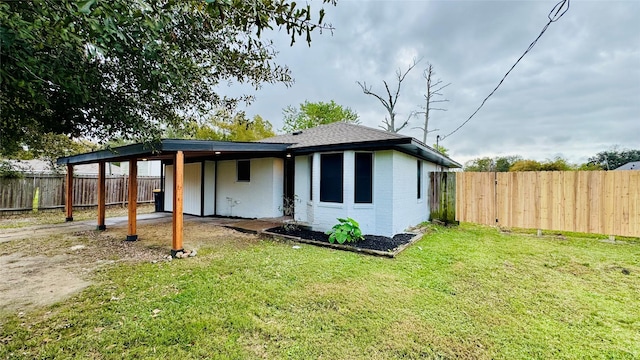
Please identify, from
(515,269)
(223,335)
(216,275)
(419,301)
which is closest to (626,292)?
(515,269)

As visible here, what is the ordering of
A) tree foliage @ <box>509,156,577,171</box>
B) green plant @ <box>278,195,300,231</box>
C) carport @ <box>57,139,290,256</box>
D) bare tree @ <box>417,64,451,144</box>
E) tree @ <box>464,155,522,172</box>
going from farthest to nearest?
tree @ <box>464,155,522,172</box>
tree foliage @ <box>509,156,577,171</box>
bare tree @ <box>417,64,451,144</box>
green plant @ <box>278,195,300,231</box>
carport @ <box>57,139,290,256</box>

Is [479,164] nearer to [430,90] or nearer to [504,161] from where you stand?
[504,161]

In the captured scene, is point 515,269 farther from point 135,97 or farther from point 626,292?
point 135,97

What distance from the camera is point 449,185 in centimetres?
908

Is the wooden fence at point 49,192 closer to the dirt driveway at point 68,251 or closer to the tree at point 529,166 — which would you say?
the dirt driveway at point 68,251

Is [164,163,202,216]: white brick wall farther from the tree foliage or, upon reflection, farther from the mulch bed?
the tree foliage

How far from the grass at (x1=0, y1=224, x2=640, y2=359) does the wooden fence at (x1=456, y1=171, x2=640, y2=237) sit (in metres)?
2.02

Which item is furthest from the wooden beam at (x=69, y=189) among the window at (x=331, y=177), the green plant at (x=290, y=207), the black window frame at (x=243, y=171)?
the window at (x=331, y=177)

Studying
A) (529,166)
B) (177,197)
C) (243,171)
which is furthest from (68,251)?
(529,166)

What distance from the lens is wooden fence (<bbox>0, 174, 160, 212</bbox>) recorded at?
33.0 ft

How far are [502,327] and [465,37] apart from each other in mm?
9119

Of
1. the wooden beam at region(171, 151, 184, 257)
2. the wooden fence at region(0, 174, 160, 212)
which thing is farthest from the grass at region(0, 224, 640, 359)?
the wooden fence at region(0, 174, 160, 212)

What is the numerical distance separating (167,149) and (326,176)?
158 inches

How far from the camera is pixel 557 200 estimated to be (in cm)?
723
